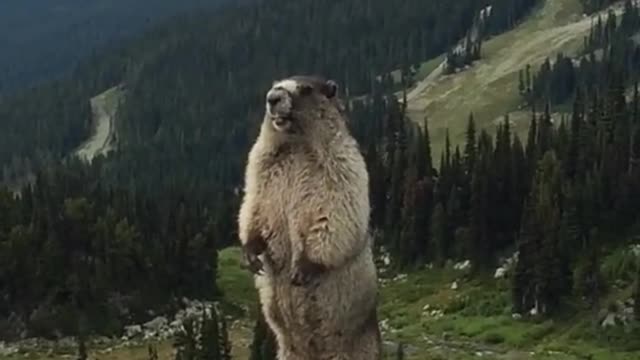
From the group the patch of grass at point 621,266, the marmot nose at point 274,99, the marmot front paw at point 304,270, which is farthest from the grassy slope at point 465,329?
the marmot nose at point 274,99

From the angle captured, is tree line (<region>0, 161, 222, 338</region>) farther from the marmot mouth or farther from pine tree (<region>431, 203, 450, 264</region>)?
the marmot mouth

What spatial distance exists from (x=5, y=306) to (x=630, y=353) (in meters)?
44.7

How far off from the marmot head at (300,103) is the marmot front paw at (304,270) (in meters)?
1.54

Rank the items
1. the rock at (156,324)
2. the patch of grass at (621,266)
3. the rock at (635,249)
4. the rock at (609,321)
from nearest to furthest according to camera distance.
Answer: the rock at (609,321)
the patch of grass at (621,266)
the rock at (635,249)
the rock at (156,324)

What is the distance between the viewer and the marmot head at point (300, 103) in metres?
14.4

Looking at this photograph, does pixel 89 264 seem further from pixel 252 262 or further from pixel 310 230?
pixel 310 230

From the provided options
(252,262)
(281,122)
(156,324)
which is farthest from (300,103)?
(156,324)

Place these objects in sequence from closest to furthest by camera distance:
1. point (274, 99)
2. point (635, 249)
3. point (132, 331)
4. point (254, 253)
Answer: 1. point (274, 99)
2. point (254, 253)
3. point (635, 249)
4. point (132, 331)

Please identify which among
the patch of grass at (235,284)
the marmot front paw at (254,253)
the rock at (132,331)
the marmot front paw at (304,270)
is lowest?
the patch of grass at (235,284)

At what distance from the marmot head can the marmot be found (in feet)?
0.04

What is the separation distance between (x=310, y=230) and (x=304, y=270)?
476mm

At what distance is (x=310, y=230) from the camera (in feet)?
47.2

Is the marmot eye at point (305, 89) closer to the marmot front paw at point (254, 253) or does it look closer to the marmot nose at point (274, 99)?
the marmot nose at point (274, 99)

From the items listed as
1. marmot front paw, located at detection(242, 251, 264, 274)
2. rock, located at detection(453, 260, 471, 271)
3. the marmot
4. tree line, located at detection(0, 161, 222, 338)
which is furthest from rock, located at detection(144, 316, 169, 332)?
marmot front paw, located at detection(242, 251, 264, 274)
